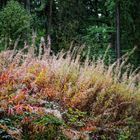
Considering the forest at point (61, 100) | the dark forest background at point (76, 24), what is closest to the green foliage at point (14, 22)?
the dark forest background at point (76, 24)

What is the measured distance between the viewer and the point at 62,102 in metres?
6.49

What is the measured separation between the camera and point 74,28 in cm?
3234

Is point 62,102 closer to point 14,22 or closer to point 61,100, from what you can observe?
point 61,100

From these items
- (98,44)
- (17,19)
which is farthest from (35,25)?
(17,19)

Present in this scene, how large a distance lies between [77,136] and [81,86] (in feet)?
4.40

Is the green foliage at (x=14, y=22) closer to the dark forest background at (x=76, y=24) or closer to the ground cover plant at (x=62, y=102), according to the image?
the dark forest background at (x=76, y=24)

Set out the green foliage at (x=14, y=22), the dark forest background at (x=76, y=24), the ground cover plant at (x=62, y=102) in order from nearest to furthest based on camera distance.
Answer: the ground cover plant at (x=62, y=102) → the green foliage at (x=14, y=22) → the dark forest background at (x=76, y=24)

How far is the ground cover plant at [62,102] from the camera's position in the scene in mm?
5473

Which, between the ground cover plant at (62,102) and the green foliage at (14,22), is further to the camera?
the green foliage at (14,22)

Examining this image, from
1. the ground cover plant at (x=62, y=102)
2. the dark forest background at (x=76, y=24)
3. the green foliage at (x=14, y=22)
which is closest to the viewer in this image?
the ground cover plant at (x=62, y=102)

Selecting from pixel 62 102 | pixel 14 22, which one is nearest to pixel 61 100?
pixel 62 102

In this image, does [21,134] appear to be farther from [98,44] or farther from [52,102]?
[98,44]

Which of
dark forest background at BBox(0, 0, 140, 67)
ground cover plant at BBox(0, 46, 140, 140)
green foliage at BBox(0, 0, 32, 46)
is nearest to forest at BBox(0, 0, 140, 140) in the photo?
ground cover plant at BBox(0, 46, 140, 140)

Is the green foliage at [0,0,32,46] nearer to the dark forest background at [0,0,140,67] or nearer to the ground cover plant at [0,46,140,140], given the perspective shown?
the dark forest background at [0,0,140,67]
